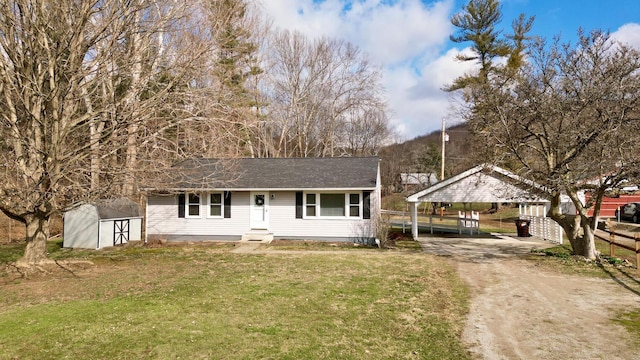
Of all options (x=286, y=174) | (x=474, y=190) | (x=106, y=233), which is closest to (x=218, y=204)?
(x=286, y=174)

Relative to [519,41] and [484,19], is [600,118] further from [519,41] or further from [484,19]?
[484,19]

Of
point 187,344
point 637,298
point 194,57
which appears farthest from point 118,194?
point 637,298

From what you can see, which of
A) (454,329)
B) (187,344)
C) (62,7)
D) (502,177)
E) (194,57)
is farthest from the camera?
(502,177)

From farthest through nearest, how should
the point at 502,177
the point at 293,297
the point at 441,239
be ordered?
the point at 441,239
the point at 502,177
the point at 293,297

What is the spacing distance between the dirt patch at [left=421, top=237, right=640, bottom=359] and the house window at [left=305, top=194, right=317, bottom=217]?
7.03 meters

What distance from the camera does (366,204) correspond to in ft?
→ 56.1

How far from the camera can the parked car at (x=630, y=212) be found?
2652 centimetres

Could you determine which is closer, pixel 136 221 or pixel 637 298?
pixel 637 298

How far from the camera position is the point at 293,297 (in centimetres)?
800

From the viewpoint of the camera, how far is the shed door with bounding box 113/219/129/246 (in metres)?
16.9

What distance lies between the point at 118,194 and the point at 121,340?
22.4 feet

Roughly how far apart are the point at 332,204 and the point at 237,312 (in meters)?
10.8

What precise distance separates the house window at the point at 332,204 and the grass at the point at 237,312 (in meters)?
5.75

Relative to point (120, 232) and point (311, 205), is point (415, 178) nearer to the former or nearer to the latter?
point (311, 205)
